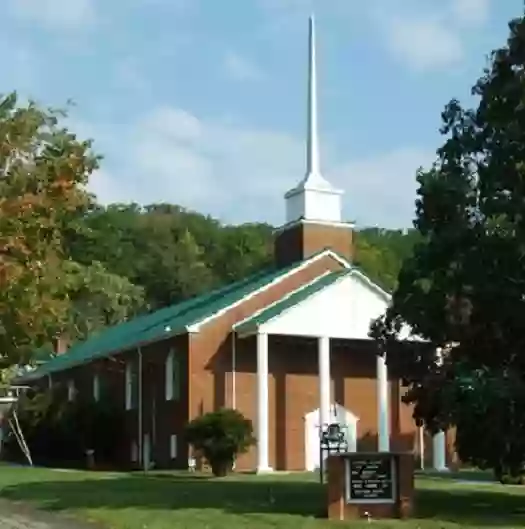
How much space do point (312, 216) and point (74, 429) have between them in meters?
14.5

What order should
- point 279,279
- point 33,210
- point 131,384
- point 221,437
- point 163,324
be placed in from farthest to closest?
point 131,384 → point 163,324 → point 279,279 → point 221,437 → point 33,210

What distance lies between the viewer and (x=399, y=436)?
157ft

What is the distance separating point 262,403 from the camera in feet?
141

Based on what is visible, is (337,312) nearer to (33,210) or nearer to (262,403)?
(262,403)

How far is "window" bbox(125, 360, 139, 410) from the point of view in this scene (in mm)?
50750

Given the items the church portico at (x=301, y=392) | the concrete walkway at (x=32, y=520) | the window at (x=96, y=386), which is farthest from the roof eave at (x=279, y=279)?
the concrete walkway at (x=32, y=520)

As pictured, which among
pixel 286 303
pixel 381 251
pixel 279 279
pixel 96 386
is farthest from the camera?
pixel 381 251

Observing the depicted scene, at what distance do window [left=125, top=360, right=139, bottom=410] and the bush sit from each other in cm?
1010

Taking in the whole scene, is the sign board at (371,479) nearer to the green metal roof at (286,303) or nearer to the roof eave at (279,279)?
the green metal roof at (286,303)

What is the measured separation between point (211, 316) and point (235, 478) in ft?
27.9

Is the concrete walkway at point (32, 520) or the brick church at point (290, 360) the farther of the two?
the brick church at point (290, 360)

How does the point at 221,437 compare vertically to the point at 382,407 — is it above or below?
below

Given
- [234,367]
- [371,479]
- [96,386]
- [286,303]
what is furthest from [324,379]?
[371,479]

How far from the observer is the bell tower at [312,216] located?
160 ft
